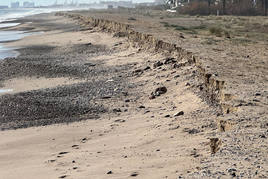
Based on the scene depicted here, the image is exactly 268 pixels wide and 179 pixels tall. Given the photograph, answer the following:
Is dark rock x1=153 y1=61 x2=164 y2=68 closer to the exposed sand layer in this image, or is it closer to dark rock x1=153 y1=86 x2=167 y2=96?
the exposed sand layer

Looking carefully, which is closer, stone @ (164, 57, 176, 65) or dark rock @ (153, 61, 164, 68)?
stone @ (164, 57, 176, 65)

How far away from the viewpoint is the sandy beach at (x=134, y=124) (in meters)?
5.92

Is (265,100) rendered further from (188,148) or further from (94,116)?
(94,116)

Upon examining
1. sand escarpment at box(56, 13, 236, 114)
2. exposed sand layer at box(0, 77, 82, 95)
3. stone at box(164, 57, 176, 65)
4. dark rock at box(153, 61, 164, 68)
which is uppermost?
sand escarpment at box(56, 13, 236, 114)

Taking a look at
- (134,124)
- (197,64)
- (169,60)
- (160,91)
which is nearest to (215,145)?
(134,124)

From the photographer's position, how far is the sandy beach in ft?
19.4

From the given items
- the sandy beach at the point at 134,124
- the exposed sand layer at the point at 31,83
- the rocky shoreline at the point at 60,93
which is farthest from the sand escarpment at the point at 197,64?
the exposed sand layer at the point at 31,83

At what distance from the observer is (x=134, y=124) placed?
9234 mm

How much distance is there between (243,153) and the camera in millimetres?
5359

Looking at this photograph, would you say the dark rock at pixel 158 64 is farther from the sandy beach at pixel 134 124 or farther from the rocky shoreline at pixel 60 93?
the rocky shoreline at pixel 60 93

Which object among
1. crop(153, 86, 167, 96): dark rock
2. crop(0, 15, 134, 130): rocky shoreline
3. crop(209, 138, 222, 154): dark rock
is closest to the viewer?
crop(209, 138, 222, 154): dark rock

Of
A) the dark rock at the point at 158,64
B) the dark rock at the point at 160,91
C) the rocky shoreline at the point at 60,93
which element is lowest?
the rocky shoreline at the point at 60,93

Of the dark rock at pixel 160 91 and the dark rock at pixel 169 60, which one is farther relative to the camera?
the dark rock at pixel 169 60

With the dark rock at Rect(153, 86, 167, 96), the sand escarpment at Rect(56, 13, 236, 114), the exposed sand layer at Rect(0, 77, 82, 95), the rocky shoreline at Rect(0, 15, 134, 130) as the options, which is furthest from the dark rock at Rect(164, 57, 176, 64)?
the dark rock at Rect(153, 86, 167, 96)
